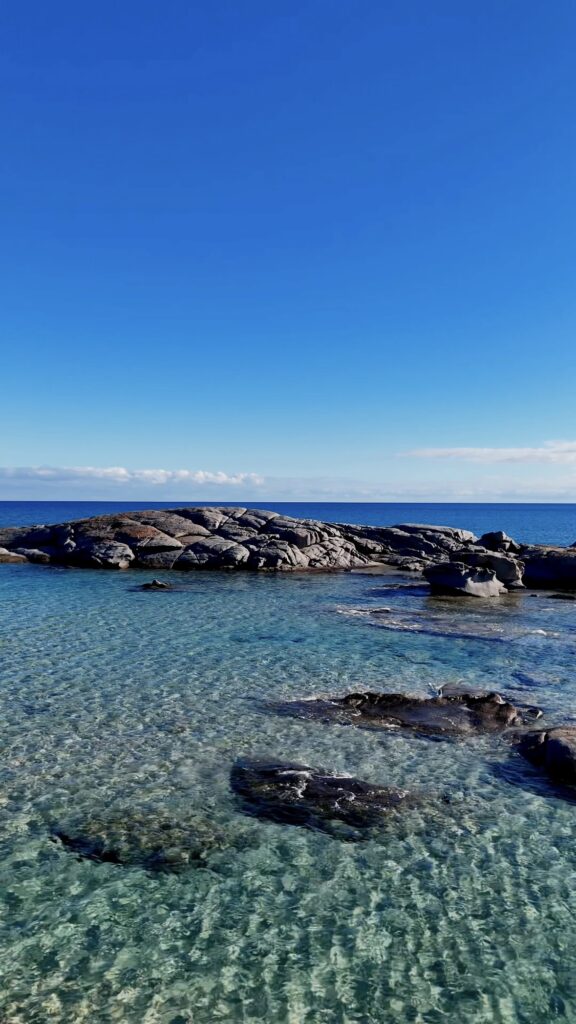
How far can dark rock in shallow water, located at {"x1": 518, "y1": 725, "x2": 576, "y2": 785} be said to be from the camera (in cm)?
1344

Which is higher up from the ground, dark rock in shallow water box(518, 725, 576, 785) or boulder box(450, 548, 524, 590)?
boulder box(450, 548, 524, 590)

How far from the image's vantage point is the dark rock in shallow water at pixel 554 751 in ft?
44.1

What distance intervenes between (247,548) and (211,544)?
2.92 m

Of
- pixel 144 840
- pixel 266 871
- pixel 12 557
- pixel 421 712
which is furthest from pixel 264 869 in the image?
pixel 12 557

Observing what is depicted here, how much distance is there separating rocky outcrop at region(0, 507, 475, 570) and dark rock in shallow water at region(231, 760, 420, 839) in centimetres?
3723

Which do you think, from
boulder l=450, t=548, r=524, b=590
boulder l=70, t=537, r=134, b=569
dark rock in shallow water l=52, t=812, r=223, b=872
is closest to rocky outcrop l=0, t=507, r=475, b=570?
boulder l=70, t=537, r=134, b=569

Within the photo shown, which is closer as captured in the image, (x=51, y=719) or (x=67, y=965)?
(x=67, y=965)

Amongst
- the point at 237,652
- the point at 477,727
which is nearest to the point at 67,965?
the point at 477,727

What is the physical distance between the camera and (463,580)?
134ft

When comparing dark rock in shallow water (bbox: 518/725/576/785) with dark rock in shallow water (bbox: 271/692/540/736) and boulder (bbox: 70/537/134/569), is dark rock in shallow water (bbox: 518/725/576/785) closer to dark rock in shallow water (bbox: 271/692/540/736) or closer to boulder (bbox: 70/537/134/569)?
dark rock in shallow water (bbox: 271/692/540/736)

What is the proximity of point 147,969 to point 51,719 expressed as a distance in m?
9.65

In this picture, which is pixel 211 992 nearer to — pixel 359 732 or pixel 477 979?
pixel 477 979

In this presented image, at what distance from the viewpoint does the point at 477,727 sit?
16.4 m

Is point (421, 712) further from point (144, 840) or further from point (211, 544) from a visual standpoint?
point (211, 544)
